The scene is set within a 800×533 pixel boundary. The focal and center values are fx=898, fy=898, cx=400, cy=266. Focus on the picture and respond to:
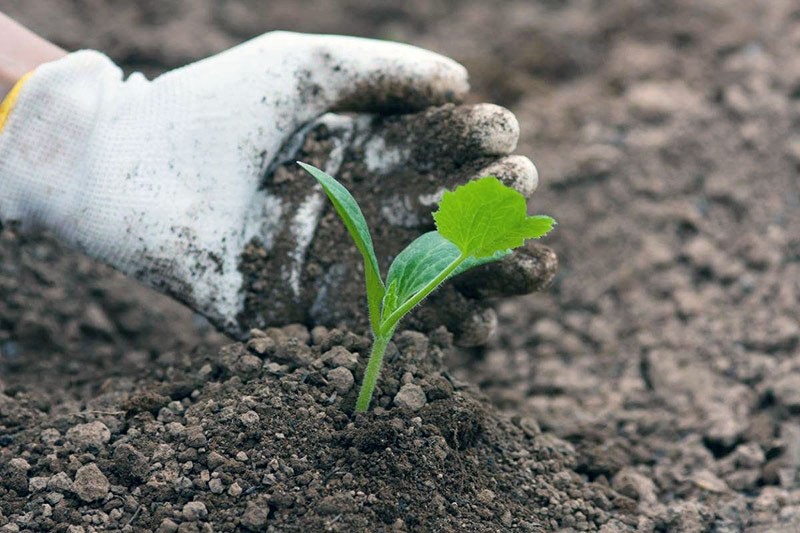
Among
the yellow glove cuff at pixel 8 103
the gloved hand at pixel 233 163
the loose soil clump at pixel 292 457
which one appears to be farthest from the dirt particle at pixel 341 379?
the yellow glove cuff at pixel 8 103

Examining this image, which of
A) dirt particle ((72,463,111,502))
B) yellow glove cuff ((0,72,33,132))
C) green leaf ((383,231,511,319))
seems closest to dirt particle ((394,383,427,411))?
green leaf ((383,231,511,319))

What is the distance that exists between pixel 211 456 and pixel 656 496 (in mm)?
972

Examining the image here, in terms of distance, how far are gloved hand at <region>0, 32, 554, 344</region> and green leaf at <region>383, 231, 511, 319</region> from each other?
41cm

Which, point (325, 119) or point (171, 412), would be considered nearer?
point (171, 412)

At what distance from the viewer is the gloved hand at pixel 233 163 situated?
2.01 m

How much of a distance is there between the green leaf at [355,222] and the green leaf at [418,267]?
29 mm

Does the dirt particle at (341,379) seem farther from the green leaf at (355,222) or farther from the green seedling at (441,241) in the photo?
the green leaf at (355,222)

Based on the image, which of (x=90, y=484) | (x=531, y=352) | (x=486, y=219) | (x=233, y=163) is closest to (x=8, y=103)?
(x=233, y=163)

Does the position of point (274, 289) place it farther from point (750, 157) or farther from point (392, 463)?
point (750, 157)

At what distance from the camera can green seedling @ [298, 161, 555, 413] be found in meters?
1.38

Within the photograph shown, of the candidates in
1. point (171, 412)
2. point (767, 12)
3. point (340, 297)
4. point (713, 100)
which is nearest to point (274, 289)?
point (340, 297)

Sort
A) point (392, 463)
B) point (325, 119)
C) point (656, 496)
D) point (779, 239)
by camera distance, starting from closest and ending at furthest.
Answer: point (392, 463)
point (656, 496)
point (325, 119)
point (779, 239)

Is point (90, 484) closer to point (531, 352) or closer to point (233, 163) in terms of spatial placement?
point (233, 163)

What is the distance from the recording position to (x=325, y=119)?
2.13 meters
